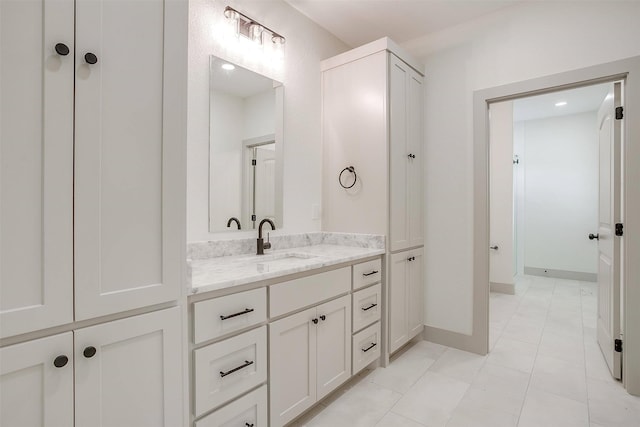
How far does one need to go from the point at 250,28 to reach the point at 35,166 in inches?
66.7

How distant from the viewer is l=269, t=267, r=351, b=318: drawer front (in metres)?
1.53

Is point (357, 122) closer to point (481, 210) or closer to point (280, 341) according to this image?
point (481, 210)

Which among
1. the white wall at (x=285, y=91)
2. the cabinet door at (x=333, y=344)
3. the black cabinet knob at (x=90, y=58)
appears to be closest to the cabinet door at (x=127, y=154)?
the black cabinet knob at (x=90, y=58)

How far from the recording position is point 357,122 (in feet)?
8.15

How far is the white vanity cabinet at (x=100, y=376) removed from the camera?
844 millimetres

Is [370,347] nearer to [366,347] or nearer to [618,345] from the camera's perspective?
[366,347]

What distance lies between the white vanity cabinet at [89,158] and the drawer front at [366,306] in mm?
1244

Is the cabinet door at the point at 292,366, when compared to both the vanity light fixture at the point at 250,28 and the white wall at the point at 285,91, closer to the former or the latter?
the white wall at the point at 285,91

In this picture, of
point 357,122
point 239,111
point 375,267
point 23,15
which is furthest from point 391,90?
point 23,15

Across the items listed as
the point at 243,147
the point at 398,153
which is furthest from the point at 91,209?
the point at 398,153

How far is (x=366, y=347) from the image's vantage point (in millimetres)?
2178

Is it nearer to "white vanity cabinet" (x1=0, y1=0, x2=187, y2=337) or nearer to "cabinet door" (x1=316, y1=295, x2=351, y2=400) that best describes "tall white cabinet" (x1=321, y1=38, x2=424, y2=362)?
"cabinet door" (x1=316, y1=295, x2=351, y2=400)

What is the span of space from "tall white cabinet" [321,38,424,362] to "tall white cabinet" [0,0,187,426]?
1540 millimetres

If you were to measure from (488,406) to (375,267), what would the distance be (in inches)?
40.9
